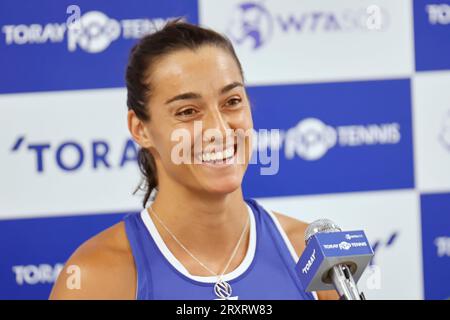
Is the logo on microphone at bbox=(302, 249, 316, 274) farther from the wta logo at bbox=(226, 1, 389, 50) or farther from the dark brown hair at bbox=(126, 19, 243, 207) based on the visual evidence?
the wta logo at bbox=(226, 1, 389, 50)

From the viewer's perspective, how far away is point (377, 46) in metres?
1.83

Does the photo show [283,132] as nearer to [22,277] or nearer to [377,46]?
[377,46]

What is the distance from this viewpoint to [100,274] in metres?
1.33

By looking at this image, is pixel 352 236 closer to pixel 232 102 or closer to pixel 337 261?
pixel 337 261

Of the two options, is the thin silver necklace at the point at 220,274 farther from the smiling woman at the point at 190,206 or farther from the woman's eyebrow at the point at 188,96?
the woman's eyebrow at the point at 188,96

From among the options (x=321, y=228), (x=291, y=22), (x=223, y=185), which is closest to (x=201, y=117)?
(x=223, y=185)

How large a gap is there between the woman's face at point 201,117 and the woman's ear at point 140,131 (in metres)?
0.03

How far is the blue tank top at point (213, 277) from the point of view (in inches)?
53.6

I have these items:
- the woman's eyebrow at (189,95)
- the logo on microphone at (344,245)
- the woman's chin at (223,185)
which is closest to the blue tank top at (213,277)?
the woman's chin at (223,185)

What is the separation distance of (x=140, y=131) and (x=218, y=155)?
168 millimetres

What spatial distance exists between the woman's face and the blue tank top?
0.41 feet

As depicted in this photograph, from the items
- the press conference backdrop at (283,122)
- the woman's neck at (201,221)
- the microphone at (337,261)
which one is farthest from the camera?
the press conference backdrop at (283,122)

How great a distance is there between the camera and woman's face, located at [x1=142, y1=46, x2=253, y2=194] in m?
1.38

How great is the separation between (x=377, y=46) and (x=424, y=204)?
0.40 metres
